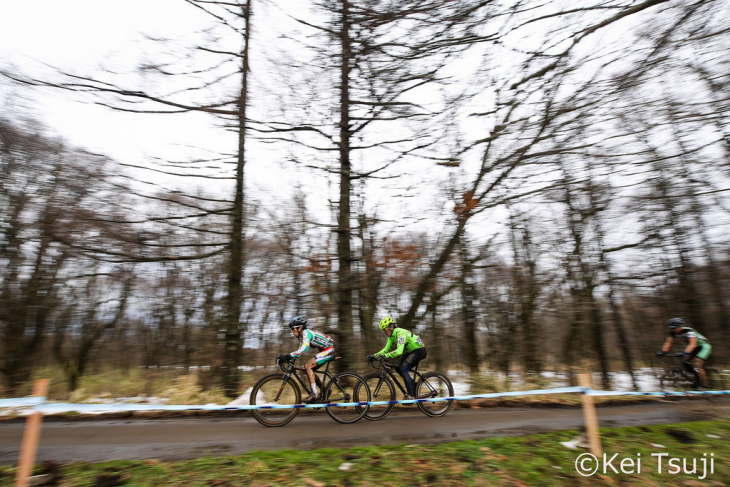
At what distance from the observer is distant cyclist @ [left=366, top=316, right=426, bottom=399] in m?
7.56

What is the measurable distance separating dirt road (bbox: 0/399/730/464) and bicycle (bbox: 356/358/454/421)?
9.3 inches

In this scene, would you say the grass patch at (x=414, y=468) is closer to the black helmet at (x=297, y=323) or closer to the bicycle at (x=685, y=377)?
the black helmet at (x=297, y=323)

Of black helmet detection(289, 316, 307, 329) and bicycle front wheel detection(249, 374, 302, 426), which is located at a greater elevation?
black helmet detection(289, 316, 307, 329)

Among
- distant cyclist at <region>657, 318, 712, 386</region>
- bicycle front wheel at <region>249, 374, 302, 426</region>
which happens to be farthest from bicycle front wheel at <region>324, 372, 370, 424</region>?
distant cyclist at <region>657, 318, 712, 386</region>

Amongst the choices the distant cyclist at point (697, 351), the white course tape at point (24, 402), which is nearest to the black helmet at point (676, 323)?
the distant cyclist at point (697, 351)

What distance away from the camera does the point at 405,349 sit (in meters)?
7.74

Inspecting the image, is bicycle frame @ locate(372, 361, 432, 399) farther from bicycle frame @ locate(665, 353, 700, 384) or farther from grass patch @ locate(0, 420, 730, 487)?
bicycle frame @ locate(665, 353, 700, 384)

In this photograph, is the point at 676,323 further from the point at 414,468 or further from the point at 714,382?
the point at 414,468

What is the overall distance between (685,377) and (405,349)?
746cm

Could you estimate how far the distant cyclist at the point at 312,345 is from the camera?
22.8 ft

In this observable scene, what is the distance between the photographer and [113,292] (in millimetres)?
14555

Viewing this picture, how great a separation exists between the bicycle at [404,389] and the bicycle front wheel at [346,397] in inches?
8.1

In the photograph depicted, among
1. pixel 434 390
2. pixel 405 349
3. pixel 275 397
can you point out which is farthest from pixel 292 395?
pixel 434 390

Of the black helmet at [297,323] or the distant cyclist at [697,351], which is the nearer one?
the black helmet at [297,323]
